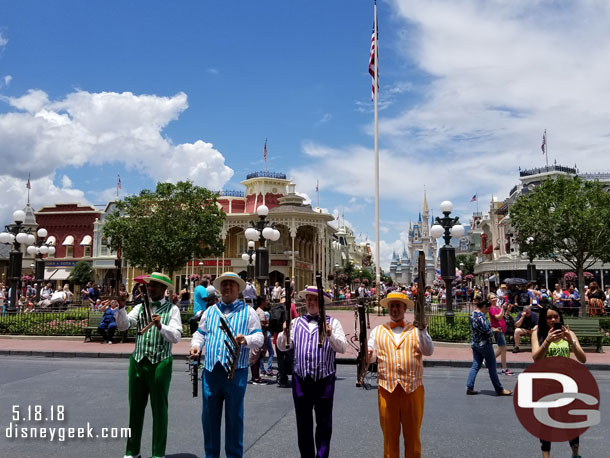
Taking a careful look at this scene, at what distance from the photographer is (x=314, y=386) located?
4625 mm

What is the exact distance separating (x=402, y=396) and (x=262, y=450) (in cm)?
200

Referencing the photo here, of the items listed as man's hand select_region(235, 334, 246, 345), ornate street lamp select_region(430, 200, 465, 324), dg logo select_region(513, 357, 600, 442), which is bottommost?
dg logo select_region(513, 357, 600, 442)

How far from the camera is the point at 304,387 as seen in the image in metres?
4.64

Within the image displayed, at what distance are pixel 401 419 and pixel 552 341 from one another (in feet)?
5.63

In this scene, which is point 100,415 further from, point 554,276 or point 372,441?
point 554,276

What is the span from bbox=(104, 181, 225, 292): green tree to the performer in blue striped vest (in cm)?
3221

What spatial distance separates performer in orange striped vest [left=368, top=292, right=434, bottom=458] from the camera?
444 centimetres

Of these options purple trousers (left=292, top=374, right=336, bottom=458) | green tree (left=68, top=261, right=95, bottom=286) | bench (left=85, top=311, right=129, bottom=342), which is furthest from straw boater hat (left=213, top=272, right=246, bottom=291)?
green tree (left=68, top=261, right=95, bottom=286)

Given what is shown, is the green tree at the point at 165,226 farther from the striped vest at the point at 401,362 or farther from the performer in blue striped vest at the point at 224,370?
the striped vest at the point at 401,362

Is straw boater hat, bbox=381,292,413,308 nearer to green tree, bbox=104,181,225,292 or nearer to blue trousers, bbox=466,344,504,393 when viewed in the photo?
blue trousers, bbox=466,344,504,393

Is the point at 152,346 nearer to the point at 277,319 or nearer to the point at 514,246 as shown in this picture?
the point at 277,319

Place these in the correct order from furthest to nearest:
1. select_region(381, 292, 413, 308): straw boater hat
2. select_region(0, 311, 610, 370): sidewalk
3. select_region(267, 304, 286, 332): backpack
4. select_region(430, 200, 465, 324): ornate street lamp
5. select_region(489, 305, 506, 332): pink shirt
Result: select_region(430, 200, 465, 324): ornate street lamp → select_region(0, 311, 610, 370): sidewalk → select_region(489, 305, 506, 332): pink shirt → select_region(267, 304, 286, 332): backpack → select_region(381, 292, 413, 308): straw boater hat

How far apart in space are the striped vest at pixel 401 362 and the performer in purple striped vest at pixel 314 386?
1.31 feet

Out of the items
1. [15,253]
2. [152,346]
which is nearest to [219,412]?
[152,346]
